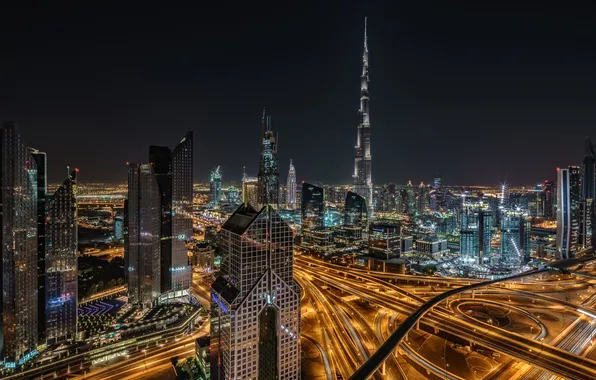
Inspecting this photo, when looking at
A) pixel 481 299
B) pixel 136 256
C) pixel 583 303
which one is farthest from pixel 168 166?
pixel 583 303

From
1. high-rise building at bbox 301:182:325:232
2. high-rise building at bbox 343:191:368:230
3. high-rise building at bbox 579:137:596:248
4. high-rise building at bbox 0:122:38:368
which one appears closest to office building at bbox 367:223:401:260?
high-rise building at bbox 343:191:368:230

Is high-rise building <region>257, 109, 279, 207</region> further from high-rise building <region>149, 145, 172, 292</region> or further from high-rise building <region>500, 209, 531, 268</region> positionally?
high-rise building <region>500, 209, 531, 268</region>

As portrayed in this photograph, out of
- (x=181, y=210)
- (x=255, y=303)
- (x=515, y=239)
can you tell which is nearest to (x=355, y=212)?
(x=515, y=239)

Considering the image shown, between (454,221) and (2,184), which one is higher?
(2,184)

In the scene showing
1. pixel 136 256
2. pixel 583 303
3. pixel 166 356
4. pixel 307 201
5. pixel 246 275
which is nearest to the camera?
pixel 246 275

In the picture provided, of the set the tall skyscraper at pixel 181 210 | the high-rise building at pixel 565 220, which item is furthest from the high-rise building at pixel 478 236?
the tall skyscraper at pixel 181 210

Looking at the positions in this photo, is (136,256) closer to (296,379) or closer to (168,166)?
(168,166)
